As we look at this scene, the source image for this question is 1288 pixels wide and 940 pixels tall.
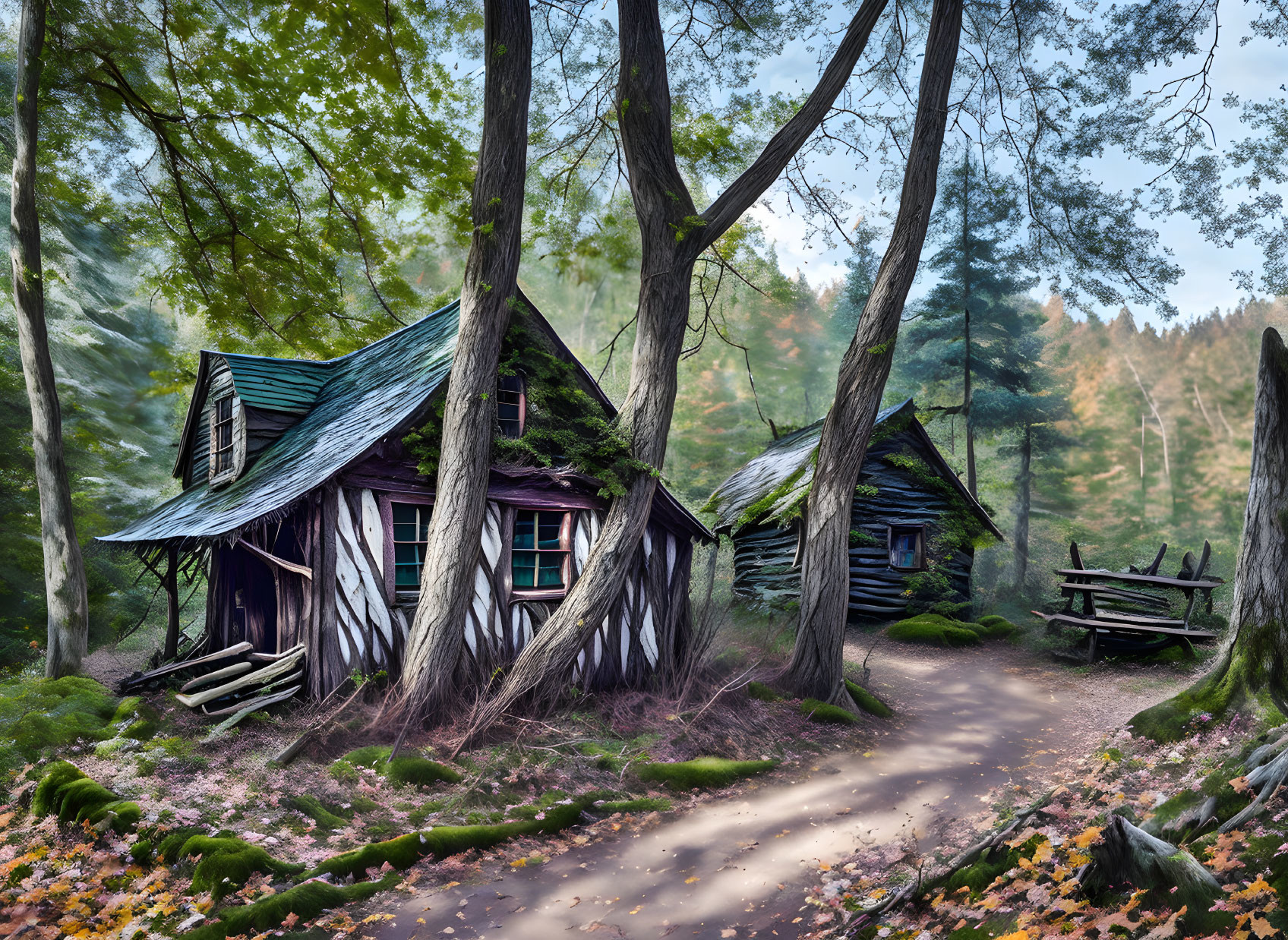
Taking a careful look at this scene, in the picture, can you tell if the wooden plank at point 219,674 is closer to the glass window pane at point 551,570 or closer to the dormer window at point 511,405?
the glass window pane at point 551,570

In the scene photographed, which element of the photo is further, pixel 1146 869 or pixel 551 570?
pixel 551 570

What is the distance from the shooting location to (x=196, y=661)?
8438 mm

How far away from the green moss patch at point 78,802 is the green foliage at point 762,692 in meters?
6.85

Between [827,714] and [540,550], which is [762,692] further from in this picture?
[540,550]

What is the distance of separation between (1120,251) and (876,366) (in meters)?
5.39

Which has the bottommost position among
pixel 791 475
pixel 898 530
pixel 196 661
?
pixel 196 661

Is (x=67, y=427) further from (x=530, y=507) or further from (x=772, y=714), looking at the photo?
(x=772, y=714)

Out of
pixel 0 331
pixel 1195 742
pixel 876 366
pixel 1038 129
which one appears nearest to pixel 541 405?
pixel 876 366

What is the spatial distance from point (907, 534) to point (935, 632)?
3.18 meters

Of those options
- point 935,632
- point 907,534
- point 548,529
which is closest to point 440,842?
point 548,529

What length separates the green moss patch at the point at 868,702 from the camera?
978 centimetres

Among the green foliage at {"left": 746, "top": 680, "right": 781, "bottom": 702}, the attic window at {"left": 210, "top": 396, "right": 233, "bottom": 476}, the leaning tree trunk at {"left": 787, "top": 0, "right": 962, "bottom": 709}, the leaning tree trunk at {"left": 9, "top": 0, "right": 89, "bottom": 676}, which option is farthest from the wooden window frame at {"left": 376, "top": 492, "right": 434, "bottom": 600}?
the leaning tree trunk at {"left": 787, "top": 0, "right": 962, "bottom": 709}

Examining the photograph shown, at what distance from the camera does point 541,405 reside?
10.2m

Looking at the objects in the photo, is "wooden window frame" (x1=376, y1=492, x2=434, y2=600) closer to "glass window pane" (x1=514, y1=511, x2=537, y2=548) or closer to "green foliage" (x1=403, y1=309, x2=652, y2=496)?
"green foliage" (x1=403, y1=309, x2=652, y2=496)
